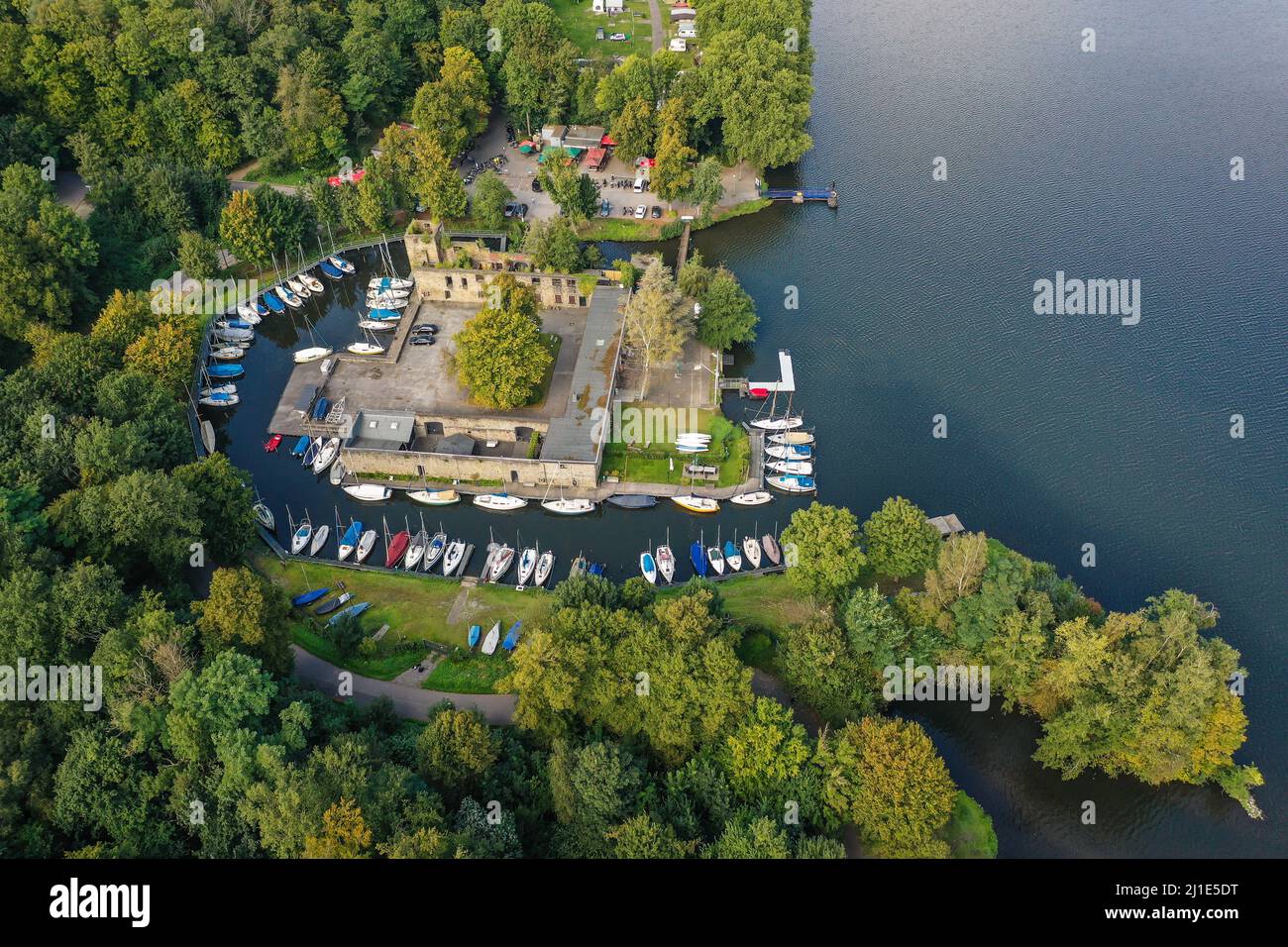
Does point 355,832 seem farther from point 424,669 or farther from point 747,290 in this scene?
point 747,290

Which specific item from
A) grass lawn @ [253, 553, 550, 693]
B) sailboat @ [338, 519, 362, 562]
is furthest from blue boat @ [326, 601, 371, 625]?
sailboat @ [338, 519, 362, 562]

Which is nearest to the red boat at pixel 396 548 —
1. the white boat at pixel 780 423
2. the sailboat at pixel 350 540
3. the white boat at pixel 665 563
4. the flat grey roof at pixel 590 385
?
the sailboat at pixel 350 540

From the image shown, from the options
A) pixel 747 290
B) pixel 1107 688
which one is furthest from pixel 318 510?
pixel 1107 688

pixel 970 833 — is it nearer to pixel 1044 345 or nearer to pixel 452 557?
pixel 452 557

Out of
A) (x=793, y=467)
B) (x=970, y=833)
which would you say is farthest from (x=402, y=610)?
(x=970, y=833)

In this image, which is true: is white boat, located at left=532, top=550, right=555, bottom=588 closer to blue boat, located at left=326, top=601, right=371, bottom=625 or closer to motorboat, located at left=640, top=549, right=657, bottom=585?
motorboat, located at left=640, top=549, right=657, bottom=585

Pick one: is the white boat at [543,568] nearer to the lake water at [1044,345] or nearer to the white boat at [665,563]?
the lake water at [1044,345]
